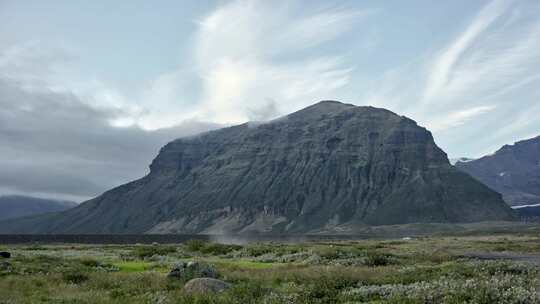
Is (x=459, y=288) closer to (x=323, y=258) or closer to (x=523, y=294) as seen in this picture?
(x=523, y=294)

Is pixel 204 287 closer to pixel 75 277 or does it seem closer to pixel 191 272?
pixel 191 272

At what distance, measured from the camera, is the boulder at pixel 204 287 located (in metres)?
25.2

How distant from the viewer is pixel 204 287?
25750 millimetres

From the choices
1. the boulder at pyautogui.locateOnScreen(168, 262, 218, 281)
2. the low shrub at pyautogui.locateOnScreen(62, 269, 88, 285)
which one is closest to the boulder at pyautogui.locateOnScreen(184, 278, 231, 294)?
the boulder at pyautogui.locateOnScreen(168, 262, 218, 281)

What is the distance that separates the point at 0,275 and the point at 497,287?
3268 centimetres

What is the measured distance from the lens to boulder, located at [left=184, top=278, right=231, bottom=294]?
82.7ft

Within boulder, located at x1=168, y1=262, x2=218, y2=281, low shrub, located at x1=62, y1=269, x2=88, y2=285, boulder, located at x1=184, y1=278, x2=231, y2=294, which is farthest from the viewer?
low shrub, located at x1=62, y1=269, x2=88, y2=285

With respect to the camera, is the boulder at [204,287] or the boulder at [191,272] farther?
the boulder at [191,272]

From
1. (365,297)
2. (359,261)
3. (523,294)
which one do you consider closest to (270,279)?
(365,297)

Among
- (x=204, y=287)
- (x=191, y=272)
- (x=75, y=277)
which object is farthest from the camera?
(x=75, y=277)

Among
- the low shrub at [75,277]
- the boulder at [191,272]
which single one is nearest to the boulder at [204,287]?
the boulder at [191,272]

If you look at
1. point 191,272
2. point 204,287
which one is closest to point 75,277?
point 191,272

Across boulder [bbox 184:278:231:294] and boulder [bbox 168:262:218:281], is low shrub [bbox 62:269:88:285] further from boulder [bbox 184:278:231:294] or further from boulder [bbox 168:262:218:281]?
boulder [bbox 184:278:231:294]

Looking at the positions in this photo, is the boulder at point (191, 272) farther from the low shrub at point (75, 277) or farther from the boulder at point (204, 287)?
the low shrub at point (75, 277)
